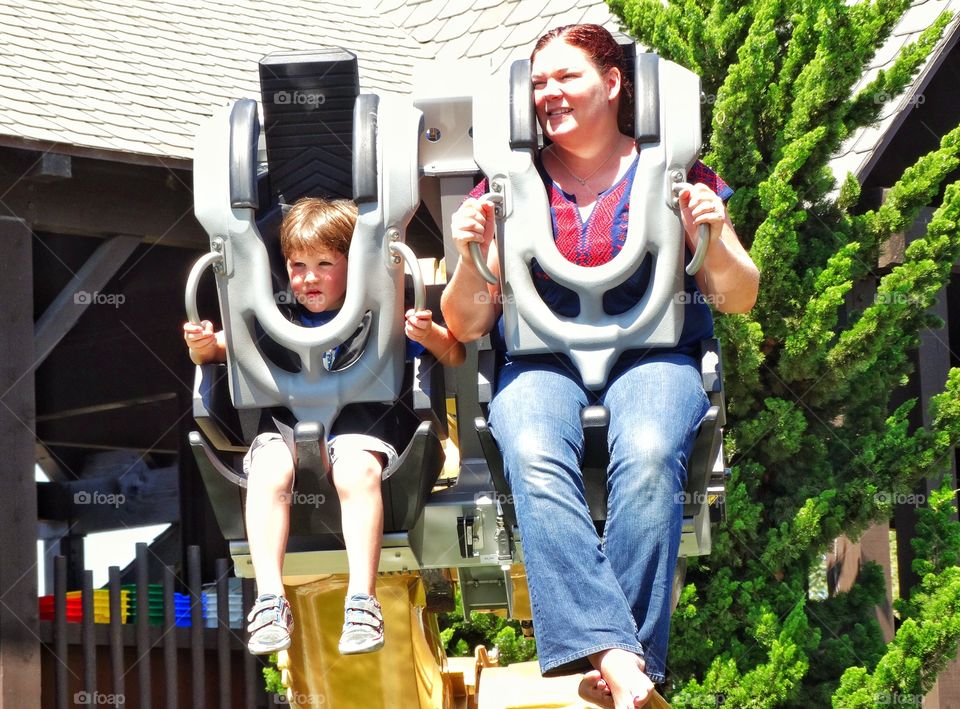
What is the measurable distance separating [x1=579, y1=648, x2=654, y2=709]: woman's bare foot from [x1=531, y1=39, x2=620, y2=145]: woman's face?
1.30 m

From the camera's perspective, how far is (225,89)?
7.71 m

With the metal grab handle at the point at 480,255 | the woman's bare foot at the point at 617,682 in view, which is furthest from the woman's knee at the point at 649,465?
the metal grab handle at the point at 480,255

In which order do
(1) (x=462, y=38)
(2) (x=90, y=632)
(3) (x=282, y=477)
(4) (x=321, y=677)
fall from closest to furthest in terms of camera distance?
(3) (x=282, y=477)
(4) (x=321, y=677)
(2) (x=90, y=632)
(1) (x=462, y=38)

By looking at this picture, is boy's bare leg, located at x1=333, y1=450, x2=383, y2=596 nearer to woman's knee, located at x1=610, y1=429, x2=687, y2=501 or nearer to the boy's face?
the boy's face

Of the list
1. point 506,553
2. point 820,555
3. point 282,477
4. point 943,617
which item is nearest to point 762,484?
point 820,555

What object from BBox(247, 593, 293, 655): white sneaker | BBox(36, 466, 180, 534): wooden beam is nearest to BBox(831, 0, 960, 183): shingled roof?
BBox(247, 593, 293, 655): white sneaker

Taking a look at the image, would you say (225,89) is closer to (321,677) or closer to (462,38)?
(462,38)

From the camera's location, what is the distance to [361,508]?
4.20 m

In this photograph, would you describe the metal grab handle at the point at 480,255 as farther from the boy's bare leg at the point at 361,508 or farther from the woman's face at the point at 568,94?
the boy's bare leg at the point at 361,508

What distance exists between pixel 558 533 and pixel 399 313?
2.59 feet

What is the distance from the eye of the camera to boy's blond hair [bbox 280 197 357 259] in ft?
14.2

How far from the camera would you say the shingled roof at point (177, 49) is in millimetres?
6668

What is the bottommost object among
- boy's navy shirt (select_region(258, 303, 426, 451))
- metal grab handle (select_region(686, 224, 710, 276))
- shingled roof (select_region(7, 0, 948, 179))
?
boy's navy shirt (select_region(258, 303, 426, 451))

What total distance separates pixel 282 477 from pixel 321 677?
0.78m
